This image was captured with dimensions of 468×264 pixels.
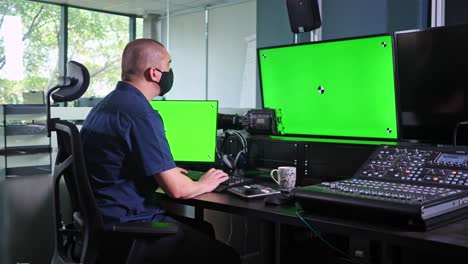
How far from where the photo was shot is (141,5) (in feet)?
14.4

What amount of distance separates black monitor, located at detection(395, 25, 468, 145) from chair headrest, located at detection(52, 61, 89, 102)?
1151mm

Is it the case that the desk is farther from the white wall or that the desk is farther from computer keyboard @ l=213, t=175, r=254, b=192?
the white wall

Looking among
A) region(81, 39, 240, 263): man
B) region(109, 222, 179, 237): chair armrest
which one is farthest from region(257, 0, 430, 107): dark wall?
region(109, 222, 179, 237): chair armrest

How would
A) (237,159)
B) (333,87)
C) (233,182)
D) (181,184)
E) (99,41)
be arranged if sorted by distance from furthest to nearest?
1. (99,41)
2. (237,159)
3. (333,87)
4. (233,182)
5. (181,184)

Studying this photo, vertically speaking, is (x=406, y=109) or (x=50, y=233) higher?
(x=406, y=109)

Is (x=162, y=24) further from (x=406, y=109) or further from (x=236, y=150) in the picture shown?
(x=406, y=109)

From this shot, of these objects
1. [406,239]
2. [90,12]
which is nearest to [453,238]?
[406,239]

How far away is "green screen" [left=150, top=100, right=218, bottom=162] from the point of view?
236 cm

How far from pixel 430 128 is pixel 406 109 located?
118 mm

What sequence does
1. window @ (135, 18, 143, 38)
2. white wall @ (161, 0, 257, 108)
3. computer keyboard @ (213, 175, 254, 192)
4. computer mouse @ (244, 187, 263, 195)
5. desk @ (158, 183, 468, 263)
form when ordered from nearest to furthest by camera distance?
desk @ (158, 183, 468, 263) → computer mouse @ (244, 187, 263, 195) → computer keyboard @ (213, 175, 254, 192) → window @ (135, 18, 143, 38) → white wall @ (161, 0, 257, 108)

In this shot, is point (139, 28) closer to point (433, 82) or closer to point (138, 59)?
point (138, 59)

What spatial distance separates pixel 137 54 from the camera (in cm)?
182

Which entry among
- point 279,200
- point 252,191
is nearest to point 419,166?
point 279,200

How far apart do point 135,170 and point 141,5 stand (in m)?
3.08
